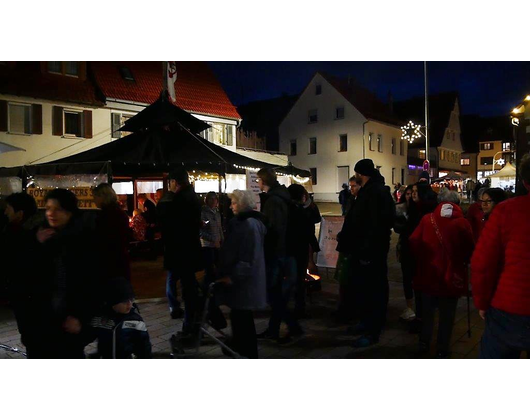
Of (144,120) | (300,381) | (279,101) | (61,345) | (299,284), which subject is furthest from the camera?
(279,101)

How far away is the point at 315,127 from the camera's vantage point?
142 feet

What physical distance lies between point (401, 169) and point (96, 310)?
45.3 meters

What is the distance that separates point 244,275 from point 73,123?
71.9 ft

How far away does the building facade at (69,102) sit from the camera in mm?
20922

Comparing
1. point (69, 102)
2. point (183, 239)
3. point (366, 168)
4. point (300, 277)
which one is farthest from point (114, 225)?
point (69, 102)

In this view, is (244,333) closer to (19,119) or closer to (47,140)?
(47,140)

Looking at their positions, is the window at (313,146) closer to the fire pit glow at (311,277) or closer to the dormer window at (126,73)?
the dormer window at (126,73)

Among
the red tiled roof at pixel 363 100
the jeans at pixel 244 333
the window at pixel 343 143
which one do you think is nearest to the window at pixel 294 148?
the window at pixel 343 143

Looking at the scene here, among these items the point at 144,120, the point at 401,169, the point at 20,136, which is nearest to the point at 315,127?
the point at 401,169

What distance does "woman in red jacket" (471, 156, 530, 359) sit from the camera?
8.95 ft

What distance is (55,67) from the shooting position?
898 inches

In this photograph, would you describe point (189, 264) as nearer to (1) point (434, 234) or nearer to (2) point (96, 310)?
(2) point (96, 310)

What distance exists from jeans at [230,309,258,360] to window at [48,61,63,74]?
2242 cm

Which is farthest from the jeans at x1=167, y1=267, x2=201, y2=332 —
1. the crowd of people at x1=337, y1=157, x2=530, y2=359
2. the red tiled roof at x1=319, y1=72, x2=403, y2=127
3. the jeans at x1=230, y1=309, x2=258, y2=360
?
the red tiled roof at x1=319, y1=72, x2=403, y2=127
